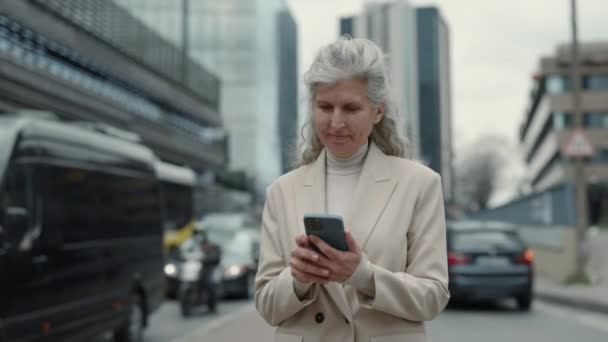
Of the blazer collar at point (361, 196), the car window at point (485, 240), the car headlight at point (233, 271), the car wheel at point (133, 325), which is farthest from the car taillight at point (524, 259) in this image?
the blazer collar at point (361, 196)

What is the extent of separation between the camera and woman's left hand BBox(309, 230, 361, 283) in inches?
86.3

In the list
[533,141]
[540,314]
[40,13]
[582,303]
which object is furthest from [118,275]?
[533,141]

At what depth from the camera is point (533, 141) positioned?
339 feet

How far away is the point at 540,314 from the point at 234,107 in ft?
205

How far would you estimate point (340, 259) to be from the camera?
7.30 feet

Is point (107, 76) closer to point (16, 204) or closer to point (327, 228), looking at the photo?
point (16, 204)

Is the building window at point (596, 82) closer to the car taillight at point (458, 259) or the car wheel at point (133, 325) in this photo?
the car taillight at point (458, 259)

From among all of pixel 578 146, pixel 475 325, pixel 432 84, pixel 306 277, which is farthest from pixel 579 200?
pixel 432 84

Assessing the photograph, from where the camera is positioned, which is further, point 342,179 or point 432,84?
point 432,84

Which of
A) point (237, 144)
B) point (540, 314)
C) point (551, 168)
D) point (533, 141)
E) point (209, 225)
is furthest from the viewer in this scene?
point (533, 141)

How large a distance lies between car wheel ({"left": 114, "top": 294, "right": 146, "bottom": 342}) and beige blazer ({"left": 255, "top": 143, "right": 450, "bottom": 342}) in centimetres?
810

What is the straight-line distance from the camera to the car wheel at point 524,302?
48.8 feet

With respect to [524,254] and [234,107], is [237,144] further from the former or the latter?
[524,254]

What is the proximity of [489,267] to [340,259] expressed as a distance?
42.4ft
